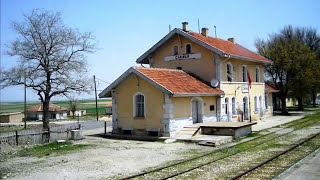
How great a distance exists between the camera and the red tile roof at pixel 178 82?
62.1 ft

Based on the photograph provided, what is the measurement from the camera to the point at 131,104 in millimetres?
20312

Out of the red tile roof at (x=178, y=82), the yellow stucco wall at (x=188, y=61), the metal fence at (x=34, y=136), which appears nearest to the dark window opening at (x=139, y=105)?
the red tile roof at (x=178, y=82)

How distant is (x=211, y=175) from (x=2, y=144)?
11.1 metres

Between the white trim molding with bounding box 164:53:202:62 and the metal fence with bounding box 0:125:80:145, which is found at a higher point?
the white trim molding with bounding box 164:53:202:62

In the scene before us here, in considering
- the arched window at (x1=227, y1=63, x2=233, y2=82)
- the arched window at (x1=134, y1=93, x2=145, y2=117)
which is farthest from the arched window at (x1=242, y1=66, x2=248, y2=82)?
the arched window at (x1=134, y1=93, x2=145, y2=117)

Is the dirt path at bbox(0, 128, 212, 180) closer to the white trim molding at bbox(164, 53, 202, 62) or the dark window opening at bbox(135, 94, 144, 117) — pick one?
the dark window opening at bbox(135, 94, 144, 117)

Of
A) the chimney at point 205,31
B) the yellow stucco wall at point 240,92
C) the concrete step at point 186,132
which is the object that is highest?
the chimney at point 205,31

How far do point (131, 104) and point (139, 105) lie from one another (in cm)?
55

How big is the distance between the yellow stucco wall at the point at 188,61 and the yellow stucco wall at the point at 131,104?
6.40 meters

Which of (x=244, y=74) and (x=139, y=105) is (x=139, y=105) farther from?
(x=244, y=74)

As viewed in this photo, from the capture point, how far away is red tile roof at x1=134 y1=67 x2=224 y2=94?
62.1ft

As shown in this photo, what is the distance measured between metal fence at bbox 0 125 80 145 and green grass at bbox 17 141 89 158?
63 cm

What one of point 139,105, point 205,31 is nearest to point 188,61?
point 205,31

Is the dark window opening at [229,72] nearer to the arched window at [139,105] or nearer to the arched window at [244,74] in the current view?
the arched window at [244,74]
